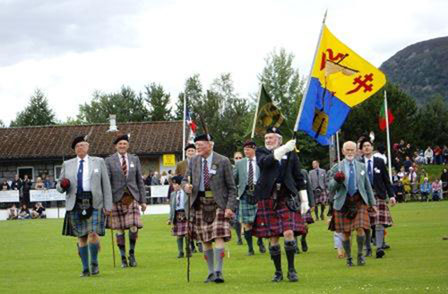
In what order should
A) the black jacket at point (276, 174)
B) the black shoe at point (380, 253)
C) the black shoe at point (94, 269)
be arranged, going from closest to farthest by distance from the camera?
1. the black jacket at point (276, 174)
2. the black shoe at point (94, 269)
3. the black shoe at point (380, 253)

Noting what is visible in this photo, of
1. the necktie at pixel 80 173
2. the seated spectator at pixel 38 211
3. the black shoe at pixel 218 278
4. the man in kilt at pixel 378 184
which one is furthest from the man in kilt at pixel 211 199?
the seated spectator at pixel 38 211

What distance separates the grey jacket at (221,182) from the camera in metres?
13.0

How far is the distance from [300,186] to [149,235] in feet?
46.6

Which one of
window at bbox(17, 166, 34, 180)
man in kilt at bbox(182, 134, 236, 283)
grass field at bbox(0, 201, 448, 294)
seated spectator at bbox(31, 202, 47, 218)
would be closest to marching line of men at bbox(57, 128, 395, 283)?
man in kilt at bbox(182, 134, 236, 283)

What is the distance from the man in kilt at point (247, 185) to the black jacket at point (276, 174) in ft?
19.3

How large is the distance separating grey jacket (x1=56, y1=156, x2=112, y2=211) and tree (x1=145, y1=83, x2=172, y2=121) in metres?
80.4

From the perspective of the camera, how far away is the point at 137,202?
16.2 meters

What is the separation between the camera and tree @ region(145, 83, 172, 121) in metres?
95.5

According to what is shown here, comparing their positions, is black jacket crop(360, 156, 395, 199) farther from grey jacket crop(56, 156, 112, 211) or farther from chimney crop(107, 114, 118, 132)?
chimney crop(107, 114, 118, 132)

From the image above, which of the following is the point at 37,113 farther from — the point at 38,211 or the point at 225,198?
the point at 225,198

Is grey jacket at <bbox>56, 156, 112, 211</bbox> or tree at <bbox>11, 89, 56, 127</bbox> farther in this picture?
tree at <bbox>11, 89, 56, 127</bbox>

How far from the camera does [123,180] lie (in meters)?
16.0

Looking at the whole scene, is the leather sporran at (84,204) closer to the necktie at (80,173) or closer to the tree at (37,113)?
the necktie at (80,173)

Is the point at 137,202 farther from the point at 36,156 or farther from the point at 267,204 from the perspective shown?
the point at 36,156
